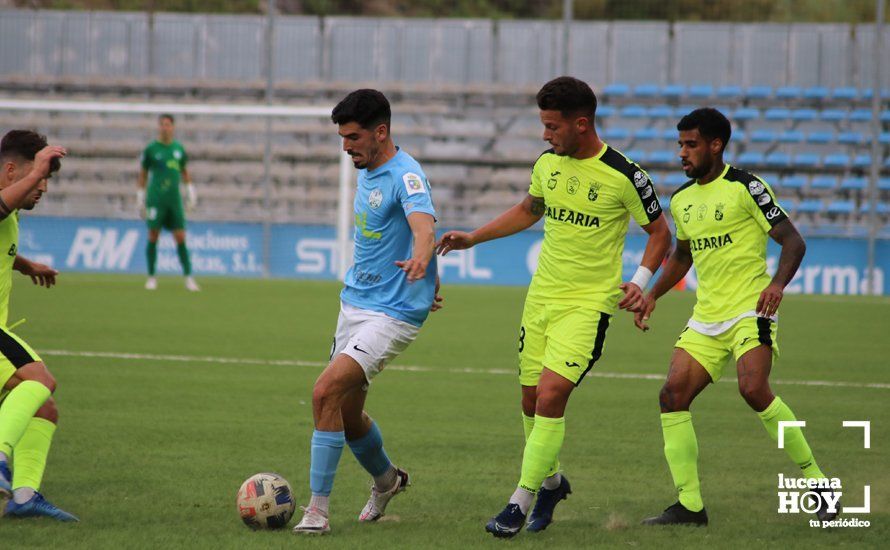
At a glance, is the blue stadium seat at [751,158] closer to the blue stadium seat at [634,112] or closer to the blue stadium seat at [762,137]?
the blue stadium seat at [762,137]

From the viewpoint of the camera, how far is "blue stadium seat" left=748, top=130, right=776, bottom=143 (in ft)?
89.0

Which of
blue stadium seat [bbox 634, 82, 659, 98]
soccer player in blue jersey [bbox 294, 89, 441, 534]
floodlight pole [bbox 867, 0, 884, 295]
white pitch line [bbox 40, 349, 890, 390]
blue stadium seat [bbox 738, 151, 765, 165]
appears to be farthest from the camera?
blue stadium seat [bbox 634, 82, 659, 98]

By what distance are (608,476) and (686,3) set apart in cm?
2165

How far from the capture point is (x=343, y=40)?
28.8 m

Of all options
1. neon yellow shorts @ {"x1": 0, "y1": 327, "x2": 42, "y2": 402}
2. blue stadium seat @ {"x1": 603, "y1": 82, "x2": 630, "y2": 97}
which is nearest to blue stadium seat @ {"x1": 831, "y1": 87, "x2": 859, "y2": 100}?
blue stadium seat @ {"x1": 603, "y1": 82, "x2": 630, "y2": 97}

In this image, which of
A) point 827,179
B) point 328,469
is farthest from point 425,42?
point 328,469

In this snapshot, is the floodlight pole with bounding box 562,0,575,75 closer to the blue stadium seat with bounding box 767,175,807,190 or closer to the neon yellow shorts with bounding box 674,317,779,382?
the blue stadium seat with bounding box 767,175,807,190

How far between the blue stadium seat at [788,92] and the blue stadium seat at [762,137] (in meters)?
0.91

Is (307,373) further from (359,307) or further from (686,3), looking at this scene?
(686,3)

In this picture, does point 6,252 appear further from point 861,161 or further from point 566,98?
point 861,161

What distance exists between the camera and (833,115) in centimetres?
2673

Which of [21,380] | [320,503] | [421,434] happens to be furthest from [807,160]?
[21,380]

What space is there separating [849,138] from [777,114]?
1641mm

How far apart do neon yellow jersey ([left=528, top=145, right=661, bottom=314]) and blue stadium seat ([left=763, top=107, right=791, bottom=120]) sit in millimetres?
22331
